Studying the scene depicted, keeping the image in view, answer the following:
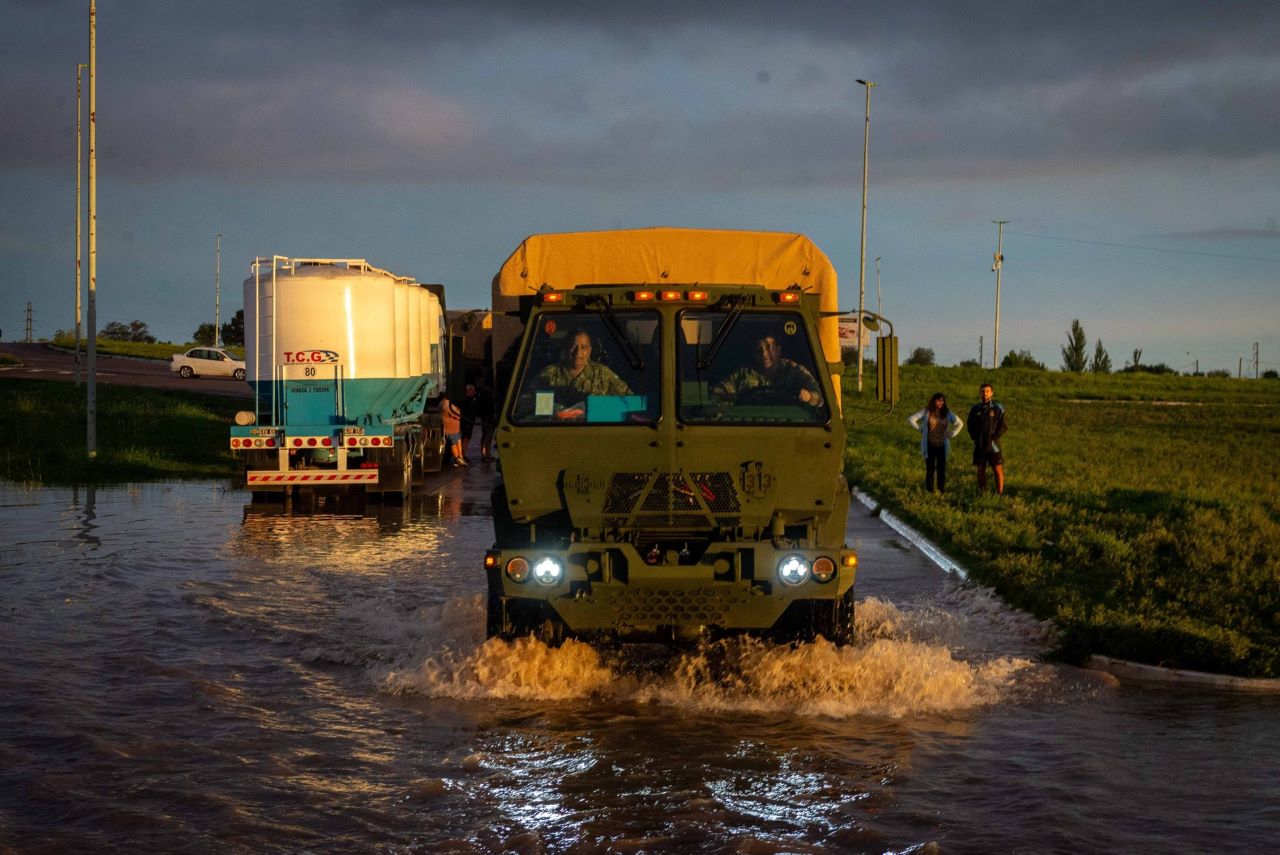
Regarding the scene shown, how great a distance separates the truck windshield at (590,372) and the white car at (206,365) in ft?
181

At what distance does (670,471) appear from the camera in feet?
27.8

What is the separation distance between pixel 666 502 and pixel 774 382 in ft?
3.72

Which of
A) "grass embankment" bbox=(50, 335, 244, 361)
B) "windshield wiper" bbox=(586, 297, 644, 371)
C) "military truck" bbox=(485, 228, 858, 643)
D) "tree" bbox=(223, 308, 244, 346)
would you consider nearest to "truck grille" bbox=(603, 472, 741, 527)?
"military truck" bbox=(485, 228, 858, 643)

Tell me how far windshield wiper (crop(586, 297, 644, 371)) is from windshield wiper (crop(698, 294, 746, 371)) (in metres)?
0.39

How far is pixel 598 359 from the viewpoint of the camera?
898 centimetres

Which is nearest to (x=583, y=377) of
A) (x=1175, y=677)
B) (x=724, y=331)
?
(x=724, y=331)

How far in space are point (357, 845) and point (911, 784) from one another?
2.66m

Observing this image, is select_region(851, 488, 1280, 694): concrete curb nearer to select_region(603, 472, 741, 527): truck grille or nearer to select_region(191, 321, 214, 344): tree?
select_region(603, 472, 741, 527): truck grille

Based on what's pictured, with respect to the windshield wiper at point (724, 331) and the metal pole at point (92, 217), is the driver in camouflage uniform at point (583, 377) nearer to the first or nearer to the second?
the windshield wiper at point (724, 331)

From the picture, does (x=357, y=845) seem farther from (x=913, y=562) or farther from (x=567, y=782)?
(x=913, y=562)

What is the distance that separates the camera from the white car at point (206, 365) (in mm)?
61625

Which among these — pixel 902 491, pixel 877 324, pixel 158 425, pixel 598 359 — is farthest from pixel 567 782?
pixel 158 425

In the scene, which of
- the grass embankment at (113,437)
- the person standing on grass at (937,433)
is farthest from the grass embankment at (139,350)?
the person standing on grass at (937,433)

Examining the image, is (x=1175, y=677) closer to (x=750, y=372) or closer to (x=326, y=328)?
(x=750, y=372)
